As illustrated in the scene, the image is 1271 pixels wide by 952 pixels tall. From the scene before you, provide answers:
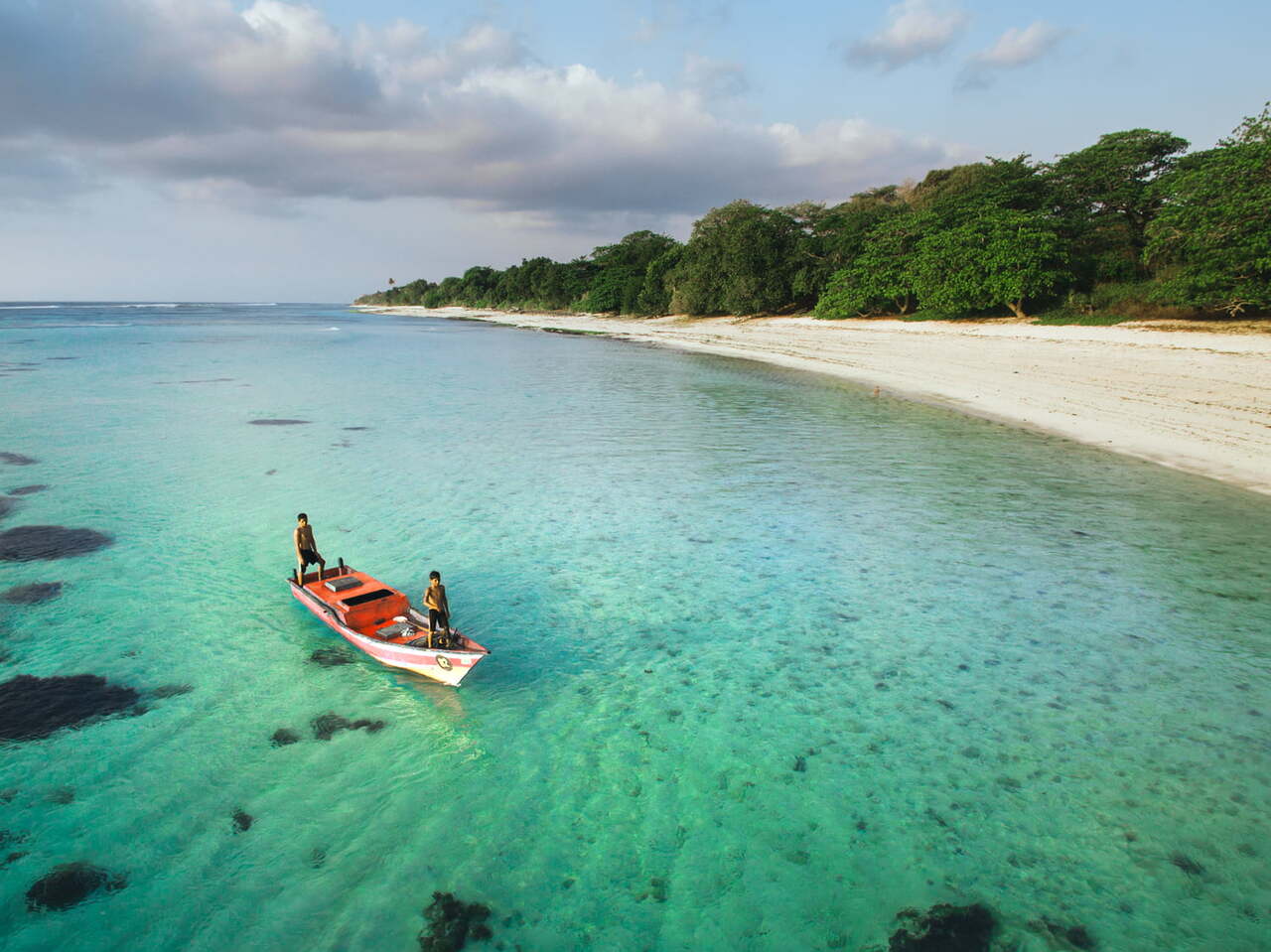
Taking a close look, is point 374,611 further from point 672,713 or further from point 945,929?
point 945,929

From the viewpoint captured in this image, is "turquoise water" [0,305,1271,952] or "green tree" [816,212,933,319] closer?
"turquoise water" [0,305,1271,952]

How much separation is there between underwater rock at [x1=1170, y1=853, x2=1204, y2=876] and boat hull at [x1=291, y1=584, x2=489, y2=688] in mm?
7905

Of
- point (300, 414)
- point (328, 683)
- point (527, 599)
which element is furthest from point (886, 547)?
point (300, 414)

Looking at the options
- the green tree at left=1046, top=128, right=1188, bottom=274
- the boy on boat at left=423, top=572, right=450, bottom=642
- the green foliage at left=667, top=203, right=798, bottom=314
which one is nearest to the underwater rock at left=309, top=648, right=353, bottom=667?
the boy on boat at left=423, top=572, right=450, bottom=642

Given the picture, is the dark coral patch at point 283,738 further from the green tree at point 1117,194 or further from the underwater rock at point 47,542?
the green tree at point 1117,194

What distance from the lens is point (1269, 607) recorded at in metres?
12.1

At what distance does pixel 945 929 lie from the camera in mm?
6258

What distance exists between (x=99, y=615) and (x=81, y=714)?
3.47 metres

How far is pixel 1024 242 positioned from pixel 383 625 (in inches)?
1937

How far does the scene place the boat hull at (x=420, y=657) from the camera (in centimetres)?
922

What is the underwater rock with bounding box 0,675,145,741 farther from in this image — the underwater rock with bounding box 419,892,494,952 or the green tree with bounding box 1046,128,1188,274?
the green tree with bounding box 1046,128,1188,274

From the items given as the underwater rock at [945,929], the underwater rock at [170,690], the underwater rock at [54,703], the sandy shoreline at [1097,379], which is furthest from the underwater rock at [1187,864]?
the sandy shoreline at [1097,379]

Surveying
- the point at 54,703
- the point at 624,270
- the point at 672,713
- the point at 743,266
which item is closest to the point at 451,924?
the point at 672,713

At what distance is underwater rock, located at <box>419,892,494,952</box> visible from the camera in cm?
614
